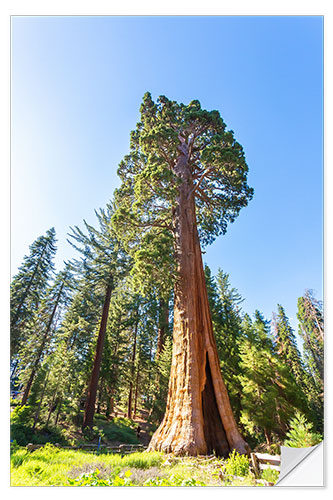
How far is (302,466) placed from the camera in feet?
10.5

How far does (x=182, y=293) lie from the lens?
5.70 m

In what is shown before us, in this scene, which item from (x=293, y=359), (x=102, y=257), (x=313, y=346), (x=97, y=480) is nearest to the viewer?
(x=97, y=480)

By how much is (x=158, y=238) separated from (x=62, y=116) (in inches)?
143

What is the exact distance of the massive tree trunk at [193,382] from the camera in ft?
13.8

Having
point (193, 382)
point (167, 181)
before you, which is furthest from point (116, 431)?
point (167, 181)

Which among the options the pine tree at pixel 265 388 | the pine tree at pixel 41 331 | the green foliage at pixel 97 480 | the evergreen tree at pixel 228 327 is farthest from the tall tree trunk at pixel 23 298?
the evergreen tree at pixel 228 327

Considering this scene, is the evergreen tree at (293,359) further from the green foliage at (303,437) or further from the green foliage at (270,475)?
the green foliage at (270,475)

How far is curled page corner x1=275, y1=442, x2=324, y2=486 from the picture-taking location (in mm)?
3109

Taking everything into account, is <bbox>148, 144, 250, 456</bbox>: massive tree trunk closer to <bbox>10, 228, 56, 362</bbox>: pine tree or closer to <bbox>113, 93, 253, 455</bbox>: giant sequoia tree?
<bbox>113, 93, 253, 455</bbox>: giant sequoia tree

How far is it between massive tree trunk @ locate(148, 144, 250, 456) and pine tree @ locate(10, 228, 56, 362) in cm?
315

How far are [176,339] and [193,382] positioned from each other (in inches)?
36.5

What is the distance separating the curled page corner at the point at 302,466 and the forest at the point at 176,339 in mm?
161

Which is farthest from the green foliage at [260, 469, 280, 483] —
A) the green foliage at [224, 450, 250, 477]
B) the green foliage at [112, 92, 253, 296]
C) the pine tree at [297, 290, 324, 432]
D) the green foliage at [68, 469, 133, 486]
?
the green foliage at [112, 92, 253, 296]

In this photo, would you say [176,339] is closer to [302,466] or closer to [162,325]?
[302,466]
